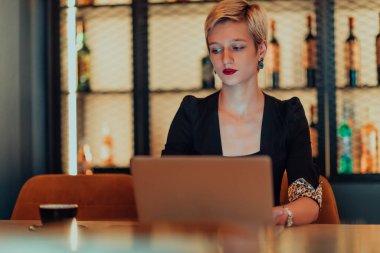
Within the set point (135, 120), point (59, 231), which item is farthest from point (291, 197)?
point (135, 120)

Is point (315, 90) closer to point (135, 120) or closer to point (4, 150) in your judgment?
point (135, 120)

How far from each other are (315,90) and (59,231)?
2.55 meters

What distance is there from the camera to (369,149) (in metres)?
2.98

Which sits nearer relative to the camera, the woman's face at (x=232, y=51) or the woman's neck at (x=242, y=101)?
Result: the woman's face at (x=232, y=51)

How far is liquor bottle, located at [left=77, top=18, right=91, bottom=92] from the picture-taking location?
3230 millimetres

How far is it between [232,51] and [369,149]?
5.12ft

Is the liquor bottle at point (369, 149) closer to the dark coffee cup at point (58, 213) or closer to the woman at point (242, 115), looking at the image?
the woman at point (242, 115)

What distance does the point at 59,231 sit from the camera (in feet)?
1.85

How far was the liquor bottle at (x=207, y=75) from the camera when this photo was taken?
3.13 metres

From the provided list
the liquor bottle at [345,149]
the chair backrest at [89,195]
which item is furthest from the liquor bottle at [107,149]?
the chair backrest at [89,195]

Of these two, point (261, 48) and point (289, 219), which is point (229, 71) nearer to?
point (261, 48)

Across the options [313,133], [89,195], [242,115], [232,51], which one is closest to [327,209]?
[242,115]

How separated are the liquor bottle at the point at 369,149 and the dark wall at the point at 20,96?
5.12 feet

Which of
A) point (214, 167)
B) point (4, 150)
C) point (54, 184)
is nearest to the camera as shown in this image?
point (214, 167)
